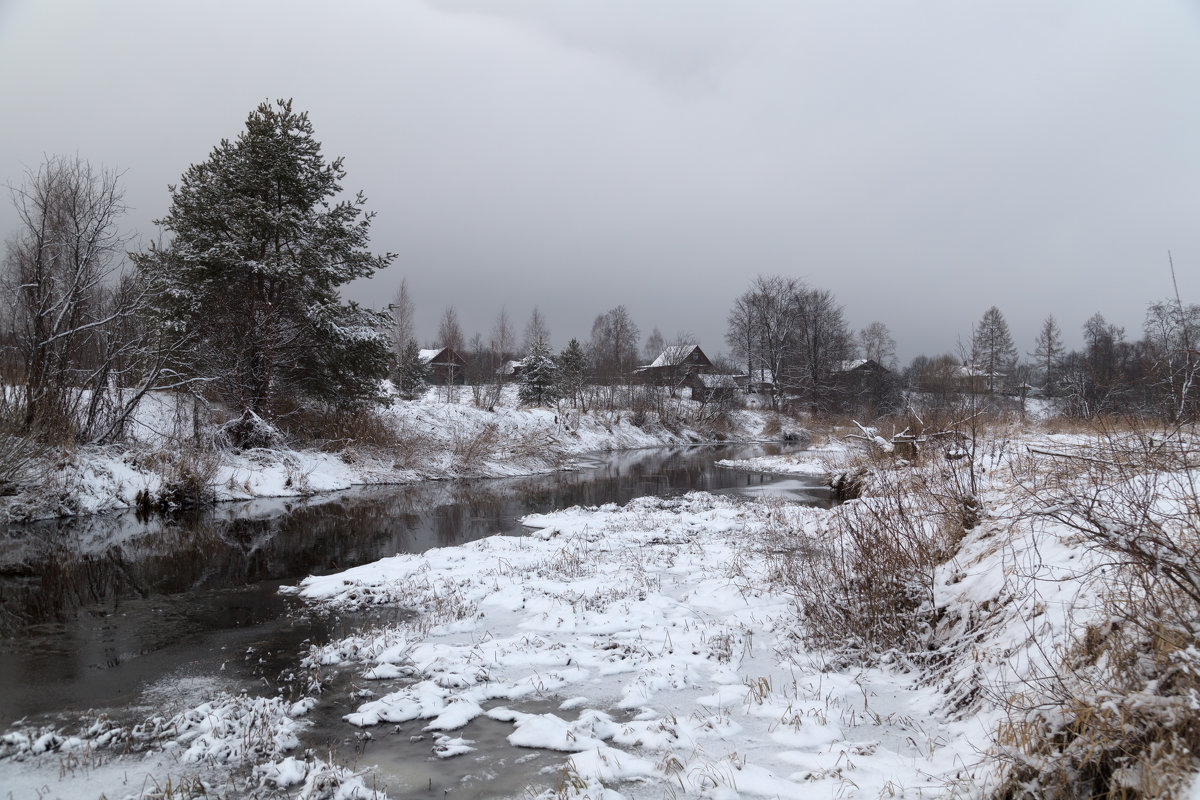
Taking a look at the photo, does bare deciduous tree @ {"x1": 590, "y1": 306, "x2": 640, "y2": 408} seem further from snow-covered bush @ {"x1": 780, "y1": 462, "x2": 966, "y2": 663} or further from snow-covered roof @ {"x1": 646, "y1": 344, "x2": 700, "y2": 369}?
snow-covered bush @ {"x1": 780, "y1": 462, "x2": 966, "y2": 663}

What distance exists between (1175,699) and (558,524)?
11516mm

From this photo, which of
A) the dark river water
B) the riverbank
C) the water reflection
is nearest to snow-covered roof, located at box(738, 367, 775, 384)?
the riverbank

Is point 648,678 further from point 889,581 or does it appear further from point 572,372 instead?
point 572,372

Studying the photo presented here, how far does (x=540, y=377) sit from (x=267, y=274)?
78.7ft

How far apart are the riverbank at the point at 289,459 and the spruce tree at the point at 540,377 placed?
2584 mm

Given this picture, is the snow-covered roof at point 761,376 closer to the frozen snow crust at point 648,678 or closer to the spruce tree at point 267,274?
the spruce tree at point 267,274

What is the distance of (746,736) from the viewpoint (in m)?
4.21

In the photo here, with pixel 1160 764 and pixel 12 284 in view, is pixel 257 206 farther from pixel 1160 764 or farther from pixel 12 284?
pixel 1160 764

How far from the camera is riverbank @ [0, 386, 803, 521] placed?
547 inches

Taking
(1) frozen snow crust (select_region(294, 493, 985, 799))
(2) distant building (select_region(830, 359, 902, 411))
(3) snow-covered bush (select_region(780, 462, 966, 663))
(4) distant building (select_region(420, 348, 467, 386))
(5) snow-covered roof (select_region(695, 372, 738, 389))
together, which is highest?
(4) distant building (select_region(420, 348, 467, 386))

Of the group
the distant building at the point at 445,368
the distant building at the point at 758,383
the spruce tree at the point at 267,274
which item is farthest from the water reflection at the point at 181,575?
the distant building at the point at 445,368

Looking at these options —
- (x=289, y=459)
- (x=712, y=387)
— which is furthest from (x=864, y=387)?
(x=289, y=459)

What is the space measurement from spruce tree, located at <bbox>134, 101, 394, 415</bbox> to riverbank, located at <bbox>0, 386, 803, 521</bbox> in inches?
85.4

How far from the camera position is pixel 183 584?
359 inches
